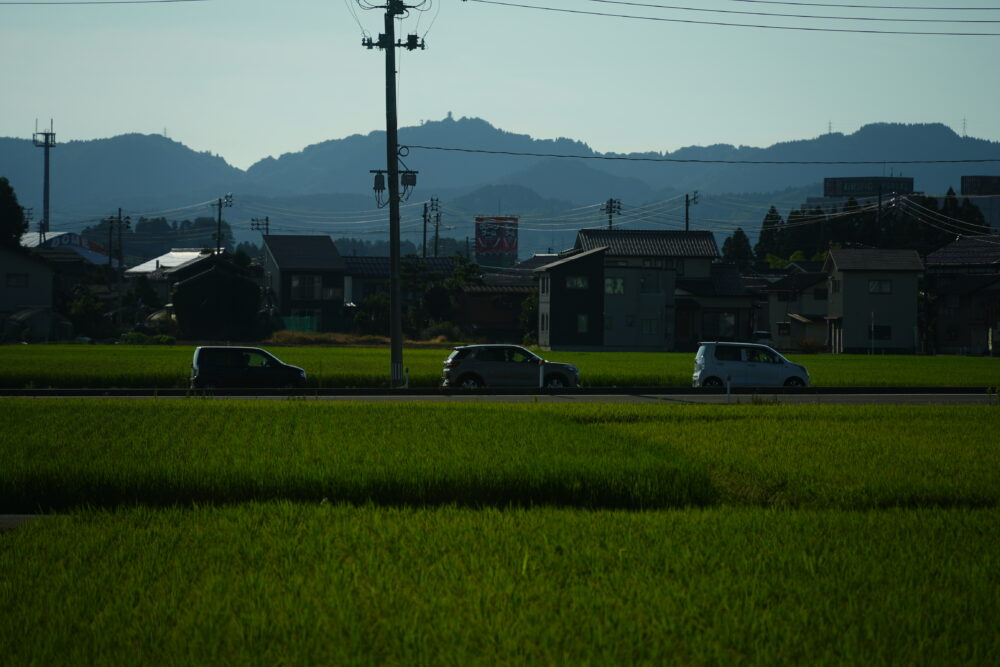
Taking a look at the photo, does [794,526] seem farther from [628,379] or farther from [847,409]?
[628,379]

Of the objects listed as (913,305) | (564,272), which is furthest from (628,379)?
(913,305)

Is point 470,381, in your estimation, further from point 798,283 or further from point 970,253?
point 970,253

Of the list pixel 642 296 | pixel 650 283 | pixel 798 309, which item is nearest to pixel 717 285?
pixel 650 283

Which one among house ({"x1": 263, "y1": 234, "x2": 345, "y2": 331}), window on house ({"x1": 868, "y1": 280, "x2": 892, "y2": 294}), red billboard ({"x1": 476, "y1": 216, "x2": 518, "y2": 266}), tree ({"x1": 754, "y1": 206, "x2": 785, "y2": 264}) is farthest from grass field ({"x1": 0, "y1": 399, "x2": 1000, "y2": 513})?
red billboard ({"x1": 476, "y1": 216, "x2": 518, "y2": 266})

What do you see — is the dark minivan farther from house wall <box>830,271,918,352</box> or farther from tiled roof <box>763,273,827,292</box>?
tiled roof <box>763,273,827,292</box>

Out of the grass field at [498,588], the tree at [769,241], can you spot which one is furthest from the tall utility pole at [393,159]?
the tree at [769,241]

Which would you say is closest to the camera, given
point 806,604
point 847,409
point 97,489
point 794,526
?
point 806,604

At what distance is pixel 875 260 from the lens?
69.5 meters

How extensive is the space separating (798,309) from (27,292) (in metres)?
55.9

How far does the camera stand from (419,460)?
12.1 m

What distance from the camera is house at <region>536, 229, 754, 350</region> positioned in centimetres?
6531

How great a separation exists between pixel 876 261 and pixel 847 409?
52974 mm

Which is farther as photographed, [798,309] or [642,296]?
[798,309]

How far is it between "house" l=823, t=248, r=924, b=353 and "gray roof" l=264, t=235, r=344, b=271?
3648 centimetres
